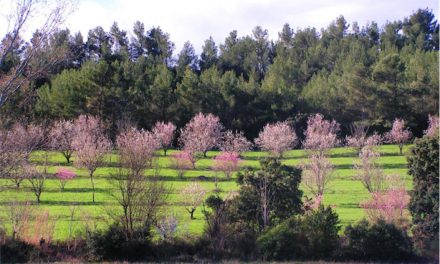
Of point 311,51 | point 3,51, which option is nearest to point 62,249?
point 3,51

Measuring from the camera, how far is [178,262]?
16625 mm

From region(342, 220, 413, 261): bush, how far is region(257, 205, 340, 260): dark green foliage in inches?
23.1

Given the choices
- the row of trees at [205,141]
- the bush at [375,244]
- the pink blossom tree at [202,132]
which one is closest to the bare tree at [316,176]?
the row of trees at [205,141]

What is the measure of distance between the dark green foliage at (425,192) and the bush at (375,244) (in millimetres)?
885

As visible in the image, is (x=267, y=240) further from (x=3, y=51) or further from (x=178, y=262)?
(x=3, y=51)

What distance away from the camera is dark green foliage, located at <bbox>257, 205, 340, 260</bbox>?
17266 mm

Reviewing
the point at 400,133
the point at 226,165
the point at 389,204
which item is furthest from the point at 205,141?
the point at 389,204

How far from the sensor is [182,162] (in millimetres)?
37781

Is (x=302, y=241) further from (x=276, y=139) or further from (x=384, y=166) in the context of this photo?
(x=276, y=139)

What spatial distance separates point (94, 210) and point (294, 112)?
29371 millimetres

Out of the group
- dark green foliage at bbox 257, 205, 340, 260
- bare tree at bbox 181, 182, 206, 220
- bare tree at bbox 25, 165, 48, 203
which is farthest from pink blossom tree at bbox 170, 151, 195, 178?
dark green foliage at bbox 257, 205, 340, 260

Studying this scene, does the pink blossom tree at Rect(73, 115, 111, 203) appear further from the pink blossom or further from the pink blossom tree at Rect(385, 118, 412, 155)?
the pink blossom tree at Rect(385, 118, 412, 155)

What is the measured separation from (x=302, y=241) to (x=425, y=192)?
514 centimetres

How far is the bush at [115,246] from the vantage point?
17.4 meters
